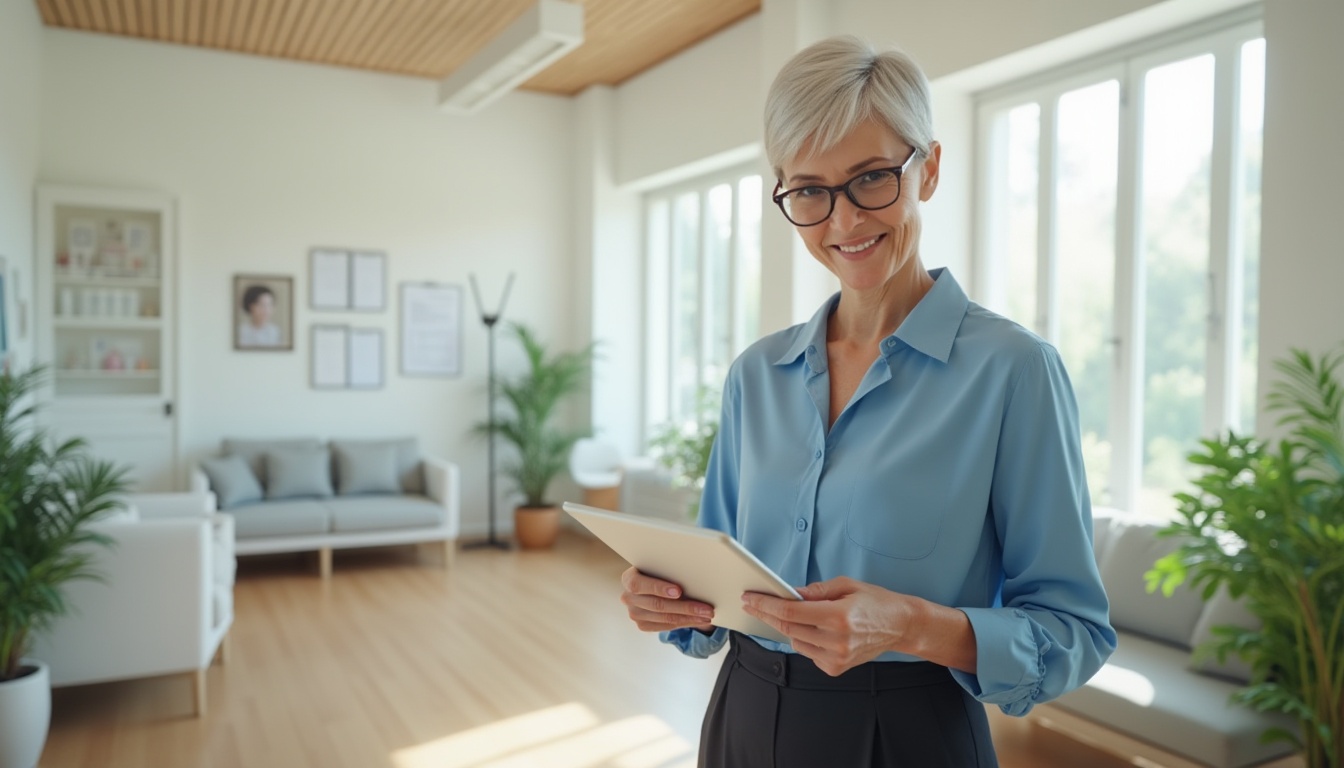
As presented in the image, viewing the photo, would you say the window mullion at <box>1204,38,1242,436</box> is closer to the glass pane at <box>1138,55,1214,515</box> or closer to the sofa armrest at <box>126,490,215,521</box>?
the glass pane at <box>1138,55,1214,515</box>

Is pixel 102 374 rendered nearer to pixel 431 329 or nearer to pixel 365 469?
pixel 365 469

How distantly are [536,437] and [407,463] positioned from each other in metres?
0.98

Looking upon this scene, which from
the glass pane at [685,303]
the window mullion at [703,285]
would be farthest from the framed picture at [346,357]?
the window mullion at [703,285]

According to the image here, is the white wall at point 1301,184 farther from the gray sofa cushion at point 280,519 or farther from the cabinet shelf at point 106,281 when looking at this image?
the cabinet shelf at point 106,281

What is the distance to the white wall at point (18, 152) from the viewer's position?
5512 millimetres

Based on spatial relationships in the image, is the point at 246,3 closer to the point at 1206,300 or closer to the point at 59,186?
the point at 59,186

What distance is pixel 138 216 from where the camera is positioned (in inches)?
281

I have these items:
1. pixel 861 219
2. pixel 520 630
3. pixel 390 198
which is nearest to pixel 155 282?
pixel 390 198

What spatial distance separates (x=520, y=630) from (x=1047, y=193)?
3510 mm

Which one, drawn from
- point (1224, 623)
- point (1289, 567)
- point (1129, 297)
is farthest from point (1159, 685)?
point (1129, 297)

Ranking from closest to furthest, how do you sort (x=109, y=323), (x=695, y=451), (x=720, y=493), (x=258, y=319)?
1. (x=720, y=493)
2. (x=695, y=451)
3. (x=109, y=323)
4. (x=258, y=319)

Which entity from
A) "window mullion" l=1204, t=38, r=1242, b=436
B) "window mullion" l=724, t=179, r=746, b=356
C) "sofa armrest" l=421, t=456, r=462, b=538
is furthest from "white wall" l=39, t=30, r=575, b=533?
"window mullion" l=1204, t=38, r=1242, b=436

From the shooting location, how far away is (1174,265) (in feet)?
14.3

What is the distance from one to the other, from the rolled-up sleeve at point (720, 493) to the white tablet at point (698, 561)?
0.81 ft
